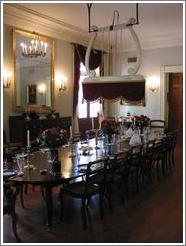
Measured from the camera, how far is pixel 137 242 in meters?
3.05

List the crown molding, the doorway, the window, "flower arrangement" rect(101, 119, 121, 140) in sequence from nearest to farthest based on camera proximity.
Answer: "flower arrangement" rect(101, 119, 121, 140) → the crown molding → the window → the doorway

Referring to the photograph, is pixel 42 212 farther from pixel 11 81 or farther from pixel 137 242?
pixel 11 81

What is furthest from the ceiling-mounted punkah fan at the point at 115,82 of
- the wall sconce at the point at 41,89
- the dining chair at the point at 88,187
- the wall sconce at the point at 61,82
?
the wall sconce at the point at 61,82

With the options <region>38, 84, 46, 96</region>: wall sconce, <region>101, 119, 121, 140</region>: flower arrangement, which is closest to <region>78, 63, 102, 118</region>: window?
<region>38, 84, 46, 96</region>: wall sconce

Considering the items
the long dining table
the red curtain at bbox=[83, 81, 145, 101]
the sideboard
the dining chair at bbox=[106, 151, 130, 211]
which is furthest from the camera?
the sideboard

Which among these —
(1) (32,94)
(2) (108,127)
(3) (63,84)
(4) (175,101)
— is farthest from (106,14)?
(4) (175,101)

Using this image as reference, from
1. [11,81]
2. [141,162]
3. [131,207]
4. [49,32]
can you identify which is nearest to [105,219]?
[131,207]

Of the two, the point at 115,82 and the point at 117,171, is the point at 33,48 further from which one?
the point at 117,171

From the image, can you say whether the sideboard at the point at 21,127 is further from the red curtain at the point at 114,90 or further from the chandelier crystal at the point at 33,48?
the red curtain at the point at 114,90

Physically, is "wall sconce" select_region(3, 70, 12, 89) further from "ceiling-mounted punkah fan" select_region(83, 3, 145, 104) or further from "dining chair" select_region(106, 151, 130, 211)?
"dining chair" select_region(106, 151, 130, 211)

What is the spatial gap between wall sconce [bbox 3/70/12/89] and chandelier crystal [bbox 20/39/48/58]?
24.4 inches

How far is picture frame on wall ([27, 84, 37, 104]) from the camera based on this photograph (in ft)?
21.7

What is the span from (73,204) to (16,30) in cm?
388

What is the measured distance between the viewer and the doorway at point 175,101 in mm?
9852
